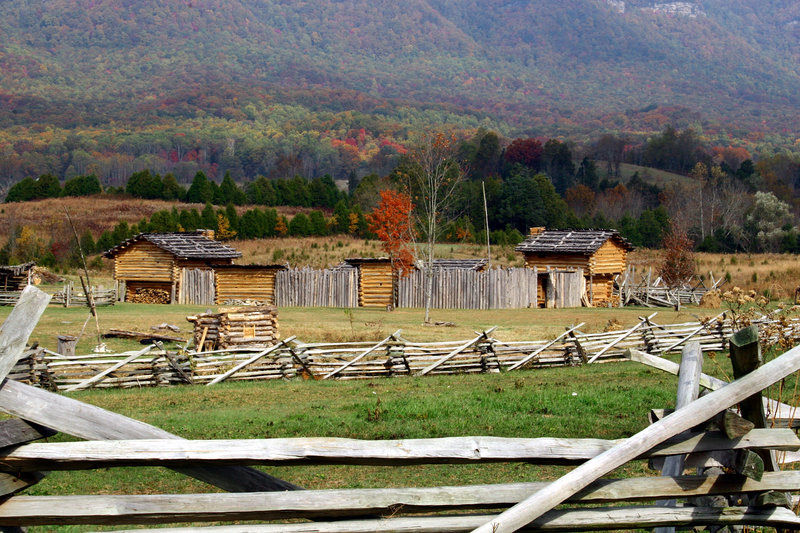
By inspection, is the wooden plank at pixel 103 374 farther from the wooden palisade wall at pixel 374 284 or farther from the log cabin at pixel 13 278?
the log cabin at pixel 13 278

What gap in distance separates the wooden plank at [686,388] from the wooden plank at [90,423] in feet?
7.80

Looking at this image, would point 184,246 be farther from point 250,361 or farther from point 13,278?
point 250,361

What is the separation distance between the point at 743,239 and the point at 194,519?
78.2 m

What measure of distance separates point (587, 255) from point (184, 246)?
20940 millimetres

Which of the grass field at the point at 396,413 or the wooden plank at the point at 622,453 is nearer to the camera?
the wooden plank at the point at 622,453

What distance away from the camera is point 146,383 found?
56.5ft

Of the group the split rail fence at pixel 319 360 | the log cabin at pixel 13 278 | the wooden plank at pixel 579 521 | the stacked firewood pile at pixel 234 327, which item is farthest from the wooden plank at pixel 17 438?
the log cabin at pixel 13 278

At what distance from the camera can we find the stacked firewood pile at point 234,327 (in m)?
20.4

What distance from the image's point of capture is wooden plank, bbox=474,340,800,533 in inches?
179

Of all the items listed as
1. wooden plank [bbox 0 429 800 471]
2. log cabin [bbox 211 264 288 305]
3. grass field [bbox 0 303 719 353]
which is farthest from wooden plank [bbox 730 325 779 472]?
log cabin [bbox 211 264 288 305]

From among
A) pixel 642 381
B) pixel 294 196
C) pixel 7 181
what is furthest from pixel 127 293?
pixel 7 181

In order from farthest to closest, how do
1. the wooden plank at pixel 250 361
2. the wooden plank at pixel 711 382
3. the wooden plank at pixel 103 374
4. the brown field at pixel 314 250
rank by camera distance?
1. the brown field at pixel 314 250
2. the wooden plank at pixel 250 361
3. the wooden plank at pixel 103 374
4. the wooden plank at pixel 711 382

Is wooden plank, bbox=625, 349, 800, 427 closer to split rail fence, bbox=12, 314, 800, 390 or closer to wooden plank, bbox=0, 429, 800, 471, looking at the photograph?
wooden plank, bbox=0, 429, 800, 471

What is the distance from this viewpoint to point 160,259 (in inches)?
1635
